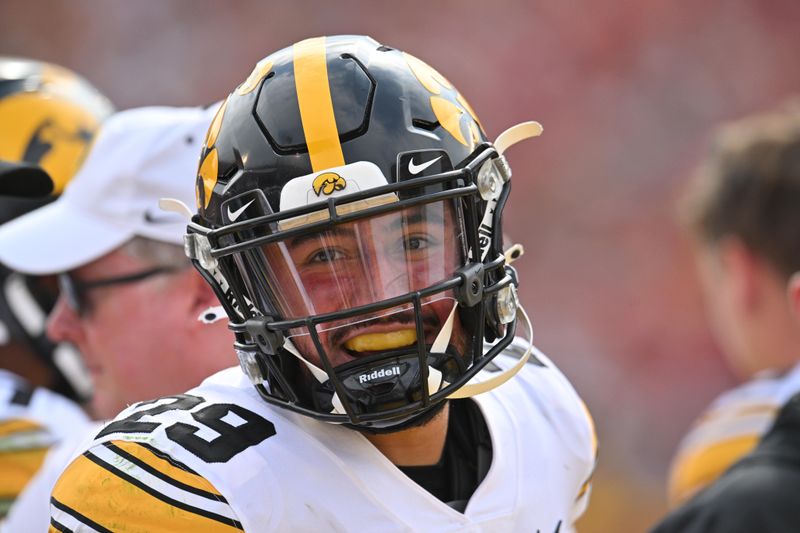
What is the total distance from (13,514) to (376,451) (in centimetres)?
136

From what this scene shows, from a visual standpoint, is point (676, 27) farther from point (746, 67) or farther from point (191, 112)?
point (191, 112)

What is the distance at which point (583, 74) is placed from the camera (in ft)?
24.3

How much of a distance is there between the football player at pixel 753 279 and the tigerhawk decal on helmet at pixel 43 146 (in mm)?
1897

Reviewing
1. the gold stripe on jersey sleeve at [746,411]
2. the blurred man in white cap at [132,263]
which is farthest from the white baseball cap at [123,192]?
the gold stripe on jersey sleeve at [746,411]

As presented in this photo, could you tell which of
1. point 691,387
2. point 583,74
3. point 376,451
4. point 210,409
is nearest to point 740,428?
point 376,451

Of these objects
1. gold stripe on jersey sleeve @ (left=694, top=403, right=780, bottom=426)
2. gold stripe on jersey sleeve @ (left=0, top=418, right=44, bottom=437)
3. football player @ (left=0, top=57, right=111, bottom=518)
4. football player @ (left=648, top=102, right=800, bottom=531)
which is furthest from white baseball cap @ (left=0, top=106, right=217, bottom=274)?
gold stripe on jersey sleeve @ (left=694, top=403, right=780, bottom=426)

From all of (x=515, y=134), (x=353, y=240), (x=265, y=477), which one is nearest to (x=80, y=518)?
(x=265, y=477)

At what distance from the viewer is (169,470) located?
1642mm

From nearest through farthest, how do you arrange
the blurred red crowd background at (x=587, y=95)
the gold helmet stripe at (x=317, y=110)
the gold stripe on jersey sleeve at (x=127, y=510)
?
the gold stripe on jersey sleeve at (x=127, y=510), the gold helmet stripe at (x=317, y=110), the blurred red crowd background at (x=587, y=95)

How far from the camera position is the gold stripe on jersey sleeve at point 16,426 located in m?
3.01

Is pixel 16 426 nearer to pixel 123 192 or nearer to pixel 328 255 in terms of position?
pixel 123 192

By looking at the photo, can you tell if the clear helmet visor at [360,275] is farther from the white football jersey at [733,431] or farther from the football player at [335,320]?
the white football jersey at [733,431]

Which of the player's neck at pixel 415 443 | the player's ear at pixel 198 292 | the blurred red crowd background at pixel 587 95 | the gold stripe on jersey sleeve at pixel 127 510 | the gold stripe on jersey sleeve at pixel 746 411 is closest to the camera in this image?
the gold stripe on jersey sleeve at pixel 127 510

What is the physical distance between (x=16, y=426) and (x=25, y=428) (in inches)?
1.0
